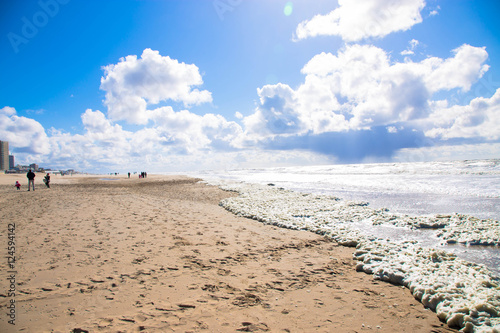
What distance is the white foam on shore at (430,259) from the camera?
15.8ft

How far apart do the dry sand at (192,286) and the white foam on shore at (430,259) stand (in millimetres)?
412

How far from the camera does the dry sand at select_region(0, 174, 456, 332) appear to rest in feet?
14.5

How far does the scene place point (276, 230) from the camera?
11.6 metres

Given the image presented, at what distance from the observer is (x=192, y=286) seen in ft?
18.9

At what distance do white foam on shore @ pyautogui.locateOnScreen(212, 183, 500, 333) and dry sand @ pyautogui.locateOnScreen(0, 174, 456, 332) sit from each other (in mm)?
412

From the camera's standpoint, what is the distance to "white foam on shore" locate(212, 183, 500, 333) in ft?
15.8

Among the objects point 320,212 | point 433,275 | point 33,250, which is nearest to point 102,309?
point 33,250

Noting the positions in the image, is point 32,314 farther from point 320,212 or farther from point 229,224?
point 320,212

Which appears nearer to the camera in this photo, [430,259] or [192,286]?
[192,286]

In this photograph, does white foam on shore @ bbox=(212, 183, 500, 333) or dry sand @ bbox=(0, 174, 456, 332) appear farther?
white foam on shore @ bbox=(212, 183, 500, 333)

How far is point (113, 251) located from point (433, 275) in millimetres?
9498

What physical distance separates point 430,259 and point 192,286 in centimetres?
719

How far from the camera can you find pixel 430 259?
738cm

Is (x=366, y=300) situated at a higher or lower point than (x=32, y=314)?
lower
